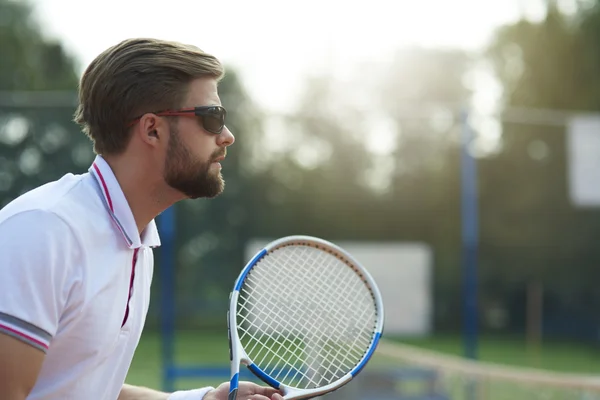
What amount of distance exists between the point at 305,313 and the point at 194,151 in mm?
725

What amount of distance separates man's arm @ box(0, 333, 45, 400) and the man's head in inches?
18.6

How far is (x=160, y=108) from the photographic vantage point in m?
1.66

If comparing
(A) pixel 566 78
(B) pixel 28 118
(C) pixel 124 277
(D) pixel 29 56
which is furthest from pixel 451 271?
(D) pixel 29 56

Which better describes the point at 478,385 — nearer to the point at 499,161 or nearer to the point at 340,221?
the point at 340,221

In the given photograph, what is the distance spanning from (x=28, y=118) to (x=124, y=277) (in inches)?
246

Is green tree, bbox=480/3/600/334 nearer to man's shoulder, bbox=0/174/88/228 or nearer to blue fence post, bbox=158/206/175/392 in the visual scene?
blue fence post, bbox=158/206/175/392

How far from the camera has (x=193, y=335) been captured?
725 centimetres

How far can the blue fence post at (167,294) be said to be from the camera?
694 centimetres

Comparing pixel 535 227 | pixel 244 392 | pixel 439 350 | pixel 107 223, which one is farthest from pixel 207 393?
pixel 535 227

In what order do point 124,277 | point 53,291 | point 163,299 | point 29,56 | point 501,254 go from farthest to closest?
point 29,56
point 501,254
point 163,299
point 124,277
point 53,291

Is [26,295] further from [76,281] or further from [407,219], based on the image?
[407,219]

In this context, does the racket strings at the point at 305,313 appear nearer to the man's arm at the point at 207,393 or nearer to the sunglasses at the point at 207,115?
the man's arm at the point at 207,393

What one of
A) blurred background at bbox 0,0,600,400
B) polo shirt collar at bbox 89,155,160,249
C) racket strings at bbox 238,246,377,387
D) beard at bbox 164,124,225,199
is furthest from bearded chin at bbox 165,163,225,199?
A: blurred background at bbox 0,0,600,400

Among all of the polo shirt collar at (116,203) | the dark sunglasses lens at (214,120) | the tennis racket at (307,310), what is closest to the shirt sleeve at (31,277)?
the polo shirt collar at (116,203)
